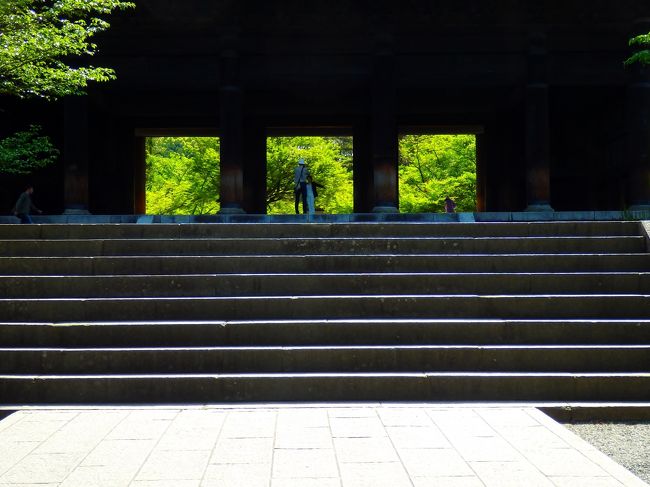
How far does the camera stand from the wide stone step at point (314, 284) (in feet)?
23.5

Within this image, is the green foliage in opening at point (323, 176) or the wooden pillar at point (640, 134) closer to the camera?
the wooden pillar at point (640, 134)

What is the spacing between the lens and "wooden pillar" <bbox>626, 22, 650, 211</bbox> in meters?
14.6

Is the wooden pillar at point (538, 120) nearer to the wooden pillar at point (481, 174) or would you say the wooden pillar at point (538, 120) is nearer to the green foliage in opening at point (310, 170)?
the wooden pillar at point (481, 174)

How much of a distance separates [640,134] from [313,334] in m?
12.3

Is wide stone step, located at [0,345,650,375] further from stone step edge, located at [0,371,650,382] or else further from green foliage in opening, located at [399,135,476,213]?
green foliage in opening, located at [399,135,476,213]

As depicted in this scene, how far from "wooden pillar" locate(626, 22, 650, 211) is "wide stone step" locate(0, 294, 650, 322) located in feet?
30.2

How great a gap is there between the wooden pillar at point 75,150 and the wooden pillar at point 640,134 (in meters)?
14.4

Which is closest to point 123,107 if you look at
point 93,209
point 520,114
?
point 93,209

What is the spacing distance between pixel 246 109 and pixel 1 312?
40.4 ft

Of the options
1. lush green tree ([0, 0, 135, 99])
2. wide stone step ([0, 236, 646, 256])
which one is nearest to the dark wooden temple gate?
lush green tree ([0, 0, 135, 99])

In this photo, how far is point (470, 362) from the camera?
608cm

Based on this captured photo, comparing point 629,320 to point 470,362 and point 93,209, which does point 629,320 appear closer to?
point 470,362

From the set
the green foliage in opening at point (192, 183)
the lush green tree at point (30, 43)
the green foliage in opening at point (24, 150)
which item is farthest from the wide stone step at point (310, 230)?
the green foliage in opening at point (192, 183)

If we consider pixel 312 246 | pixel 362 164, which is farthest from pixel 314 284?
pixel 362 164
